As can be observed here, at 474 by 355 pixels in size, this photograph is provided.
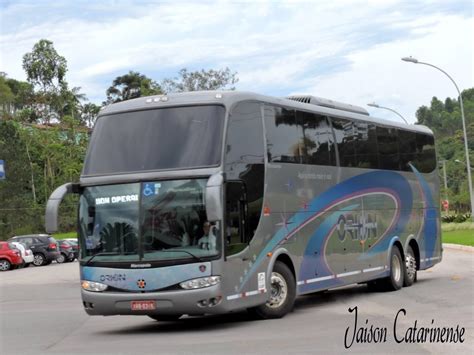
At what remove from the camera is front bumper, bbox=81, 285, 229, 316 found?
13.0 metres

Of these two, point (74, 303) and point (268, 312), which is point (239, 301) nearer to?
point (268, 312)

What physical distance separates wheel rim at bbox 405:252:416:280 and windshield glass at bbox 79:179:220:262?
29.9 feet

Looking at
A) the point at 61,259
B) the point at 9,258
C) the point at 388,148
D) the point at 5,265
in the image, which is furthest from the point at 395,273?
the point at 61,259

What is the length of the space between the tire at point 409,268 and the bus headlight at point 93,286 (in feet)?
31.5

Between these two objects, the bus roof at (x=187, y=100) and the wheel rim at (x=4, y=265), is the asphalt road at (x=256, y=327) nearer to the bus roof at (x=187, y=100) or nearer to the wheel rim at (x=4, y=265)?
the bus roof at (x=187, y=100)

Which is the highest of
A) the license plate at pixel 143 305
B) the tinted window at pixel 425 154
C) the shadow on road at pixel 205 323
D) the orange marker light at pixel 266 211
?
the tinted window at pixel 425 154

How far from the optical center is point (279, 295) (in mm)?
14867

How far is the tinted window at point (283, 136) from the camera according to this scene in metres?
15.0

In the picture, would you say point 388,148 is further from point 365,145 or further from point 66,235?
point 66,235

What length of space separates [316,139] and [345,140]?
1.52 meters

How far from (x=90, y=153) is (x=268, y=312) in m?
3.90

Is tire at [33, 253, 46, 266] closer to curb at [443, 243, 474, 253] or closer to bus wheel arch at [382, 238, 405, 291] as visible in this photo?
curb at [443, 243, 474, 253]

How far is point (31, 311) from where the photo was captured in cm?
1897

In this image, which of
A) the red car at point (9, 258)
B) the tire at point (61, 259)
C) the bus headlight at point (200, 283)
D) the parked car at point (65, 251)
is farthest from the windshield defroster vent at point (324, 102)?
the parked car at point (65, 251)
